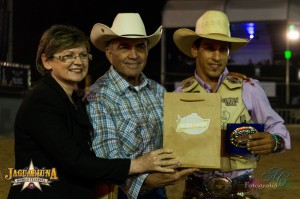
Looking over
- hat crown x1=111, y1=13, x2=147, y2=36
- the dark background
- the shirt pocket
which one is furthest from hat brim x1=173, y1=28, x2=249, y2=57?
A: the dark background

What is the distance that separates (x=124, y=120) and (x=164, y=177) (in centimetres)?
39

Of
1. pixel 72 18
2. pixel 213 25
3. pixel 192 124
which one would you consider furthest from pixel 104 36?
pixel 72 18

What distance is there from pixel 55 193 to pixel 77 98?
0.54m

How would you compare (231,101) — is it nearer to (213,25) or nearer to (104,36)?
(213,25)

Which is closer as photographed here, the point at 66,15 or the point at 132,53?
the point at 132,53

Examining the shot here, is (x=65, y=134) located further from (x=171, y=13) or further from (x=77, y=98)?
(x=171, y=13)

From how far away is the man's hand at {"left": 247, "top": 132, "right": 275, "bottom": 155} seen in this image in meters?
2.47

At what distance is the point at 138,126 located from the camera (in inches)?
100

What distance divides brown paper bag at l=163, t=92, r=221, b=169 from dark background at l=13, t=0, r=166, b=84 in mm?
11890

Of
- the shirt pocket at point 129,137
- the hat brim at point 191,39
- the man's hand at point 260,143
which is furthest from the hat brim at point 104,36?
the man's hand at point 260,143

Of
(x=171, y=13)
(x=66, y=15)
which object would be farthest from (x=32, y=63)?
(x=171, y=13)

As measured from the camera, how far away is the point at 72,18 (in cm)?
1636

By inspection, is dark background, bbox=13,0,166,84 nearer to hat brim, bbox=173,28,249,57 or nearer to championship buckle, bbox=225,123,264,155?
hat brim, bbox=173,28,249,57

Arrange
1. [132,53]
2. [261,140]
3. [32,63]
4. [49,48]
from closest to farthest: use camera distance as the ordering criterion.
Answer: [49,48]
[261,140]
[132,53]
[32,63]
